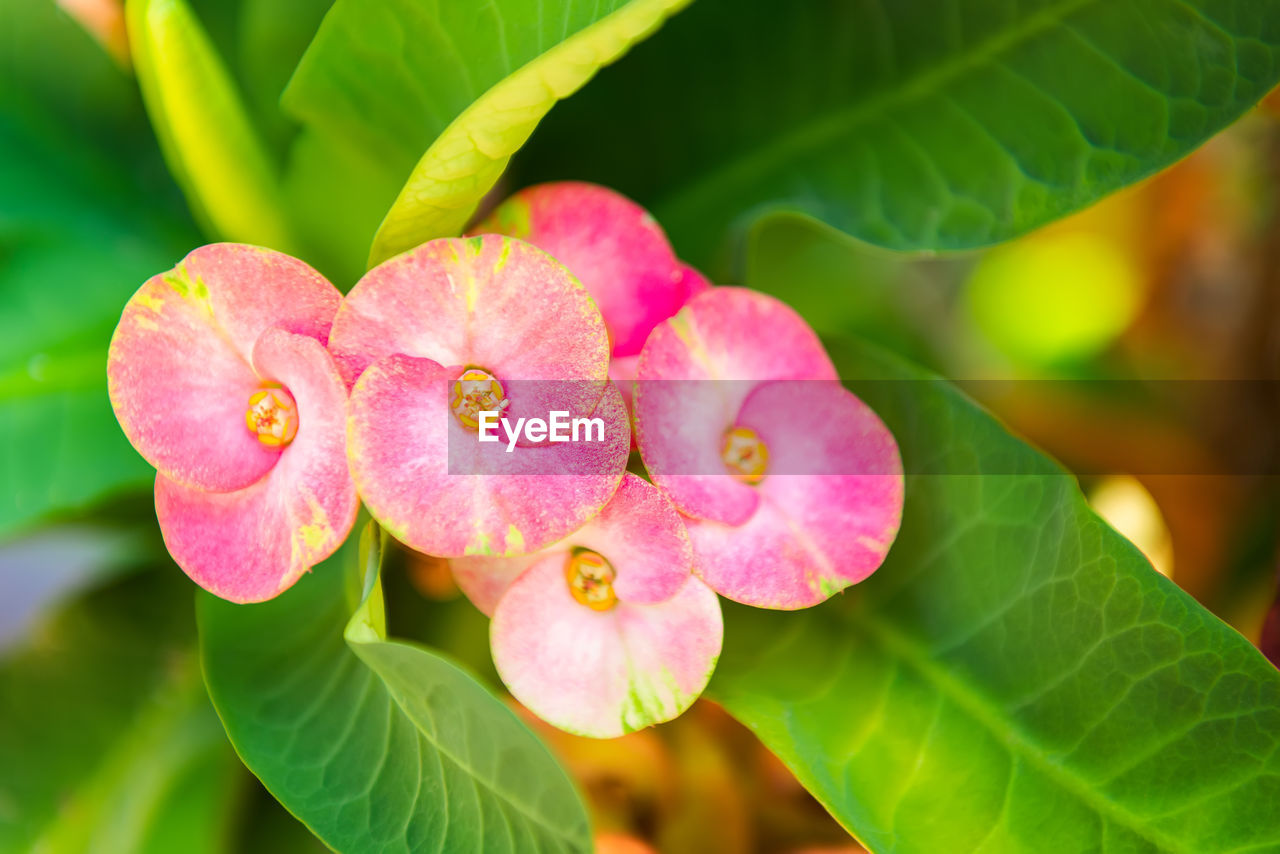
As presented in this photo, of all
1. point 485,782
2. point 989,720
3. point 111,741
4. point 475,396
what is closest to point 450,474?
point 475,396

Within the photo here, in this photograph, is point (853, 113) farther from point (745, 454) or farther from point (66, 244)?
point (66, 244)

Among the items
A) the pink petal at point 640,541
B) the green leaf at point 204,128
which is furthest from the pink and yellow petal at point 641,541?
the green leaf at point 204,128

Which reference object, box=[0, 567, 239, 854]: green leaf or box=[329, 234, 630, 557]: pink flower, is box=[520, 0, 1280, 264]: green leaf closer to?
box=[329, 234, 630, 557]: pink flower

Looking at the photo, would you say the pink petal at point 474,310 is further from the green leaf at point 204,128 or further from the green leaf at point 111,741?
the green leaf at point 111,741

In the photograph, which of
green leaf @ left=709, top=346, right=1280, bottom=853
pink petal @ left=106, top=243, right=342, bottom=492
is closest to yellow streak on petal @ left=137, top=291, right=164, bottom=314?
pink petal @ left=106, top=243, right=342, bottom=492

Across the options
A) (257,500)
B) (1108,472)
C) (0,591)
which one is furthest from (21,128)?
(1108,472)

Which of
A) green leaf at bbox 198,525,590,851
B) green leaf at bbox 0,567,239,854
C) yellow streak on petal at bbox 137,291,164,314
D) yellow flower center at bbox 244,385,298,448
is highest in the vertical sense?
yellow streak on petal at bbox 137,291,164,314

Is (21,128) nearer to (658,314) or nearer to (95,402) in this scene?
(95,402)
